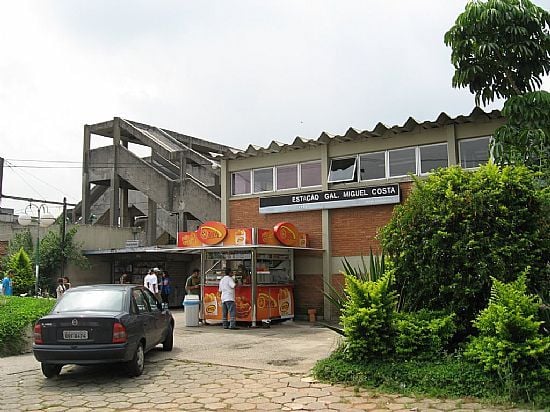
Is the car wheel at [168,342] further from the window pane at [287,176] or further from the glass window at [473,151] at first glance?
the glass window at [473,151]

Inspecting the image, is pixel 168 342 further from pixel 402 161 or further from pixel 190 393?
pixel 402 161

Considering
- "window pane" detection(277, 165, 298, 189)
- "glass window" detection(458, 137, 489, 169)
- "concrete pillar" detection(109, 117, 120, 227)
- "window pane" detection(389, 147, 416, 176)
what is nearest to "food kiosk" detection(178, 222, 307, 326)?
"window pane" detection(277, 165, 298, 189)

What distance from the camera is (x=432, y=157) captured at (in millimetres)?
16797

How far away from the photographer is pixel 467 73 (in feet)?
41.7

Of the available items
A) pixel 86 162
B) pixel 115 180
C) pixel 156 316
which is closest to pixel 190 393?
pixel 156 316

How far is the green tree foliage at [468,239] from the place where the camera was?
9070 millimetres

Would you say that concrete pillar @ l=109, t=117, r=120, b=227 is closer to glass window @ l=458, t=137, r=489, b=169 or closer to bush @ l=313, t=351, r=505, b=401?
glass window @ l=458, t=137, r=489, b=169

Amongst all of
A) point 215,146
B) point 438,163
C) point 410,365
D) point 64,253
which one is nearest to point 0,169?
point 64,253

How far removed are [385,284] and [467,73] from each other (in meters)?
6.15

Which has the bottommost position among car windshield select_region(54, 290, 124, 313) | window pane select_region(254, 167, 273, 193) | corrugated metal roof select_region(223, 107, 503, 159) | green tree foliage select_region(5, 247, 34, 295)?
car windshield select_region(54, 290, 124, 313)

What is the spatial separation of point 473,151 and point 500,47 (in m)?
4.32

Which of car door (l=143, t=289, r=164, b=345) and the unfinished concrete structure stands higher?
the unfinished concrete structure

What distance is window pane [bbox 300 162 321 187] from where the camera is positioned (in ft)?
61.0

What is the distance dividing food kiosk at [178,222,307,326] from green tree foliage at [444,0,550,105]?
262 inches
